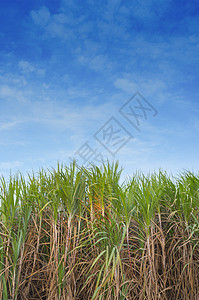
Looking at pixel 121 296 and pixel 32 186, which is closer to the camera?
pixel 121 296

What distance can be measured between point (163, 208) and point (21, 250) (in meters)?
1.92

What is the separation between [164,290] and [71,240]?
1227 mm

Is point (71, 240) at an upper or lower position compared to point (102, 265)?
upper

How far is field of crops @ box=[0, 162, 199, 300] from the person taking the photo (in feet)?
9.87

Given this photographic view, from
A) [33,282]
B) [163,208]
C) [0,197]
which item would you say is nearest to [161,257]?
[163,208]

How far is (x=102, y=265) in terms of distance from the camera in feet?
9.89

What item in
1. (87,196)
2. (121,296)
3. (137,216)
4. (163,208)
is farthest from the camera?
(163,208)

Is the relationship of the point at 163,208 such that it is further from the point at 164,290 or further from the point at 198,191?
the point at 164,290

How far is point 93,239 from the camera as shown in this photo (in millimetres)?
3156

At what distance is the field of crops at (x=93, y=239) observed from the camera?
301 centimetres

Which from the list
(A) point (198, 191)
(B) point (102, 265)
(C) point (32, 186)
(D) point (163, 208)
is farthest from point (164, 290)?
(C) point (32, 186)

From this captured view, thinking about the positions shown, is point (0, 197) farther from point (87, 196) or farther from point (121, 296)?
point (121, 296)

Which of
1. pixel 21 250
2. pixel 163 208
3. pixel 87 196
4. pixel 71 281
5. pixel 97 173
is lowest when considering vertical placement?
pixel 71 281

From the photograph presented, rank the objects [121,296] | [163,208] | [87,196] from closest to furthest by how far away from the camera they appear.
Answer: [121,296] → [87,196] → [163,208]
